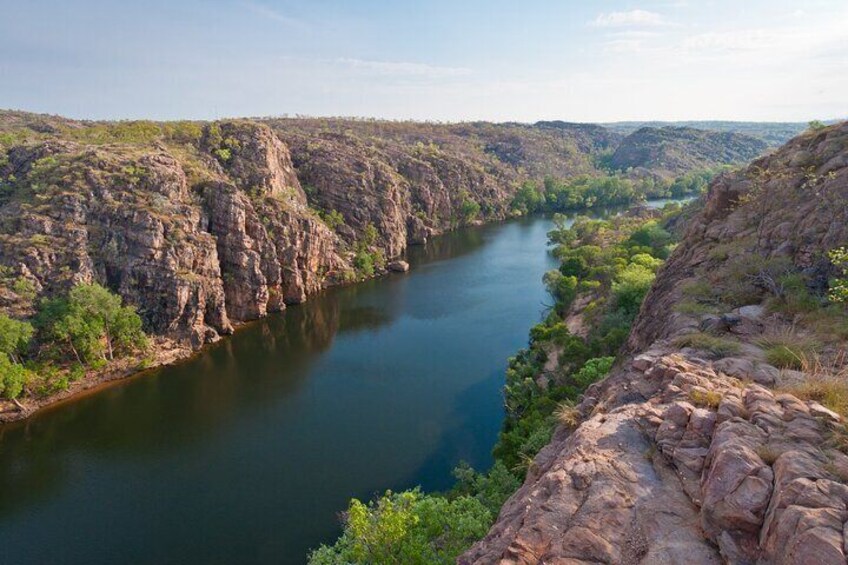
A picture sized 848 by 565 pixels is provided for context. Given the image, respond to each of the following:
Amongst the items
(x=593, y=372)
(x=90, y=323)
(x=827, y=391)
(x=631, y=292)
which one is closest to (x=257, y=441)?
(x=90, y=323)

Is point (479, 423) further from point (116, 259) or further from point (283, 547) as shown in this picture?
point (116, 259)

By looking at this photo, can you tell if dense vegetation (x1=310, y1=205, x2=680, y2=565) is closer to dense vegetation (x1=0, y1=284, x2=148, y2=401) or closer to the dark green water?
the dark green water

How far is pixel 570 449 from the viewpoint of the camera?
13805 mm

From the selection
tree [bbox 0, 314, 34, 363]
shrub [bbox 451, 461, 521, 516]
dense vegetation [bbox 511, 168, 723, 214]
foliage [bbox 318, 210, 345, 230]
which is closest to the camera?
shrub [bbox 451, 461, 521, 516]

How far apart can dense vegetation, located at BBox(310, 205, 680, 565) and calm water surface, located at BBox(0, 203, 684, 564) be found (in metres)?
4.05

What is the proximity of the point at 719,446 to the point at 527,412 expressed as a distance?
25455mm

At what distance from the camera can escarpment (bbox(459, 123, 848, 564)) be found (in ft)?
32.0

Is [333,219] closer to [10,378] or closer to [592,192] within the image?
[10,378]

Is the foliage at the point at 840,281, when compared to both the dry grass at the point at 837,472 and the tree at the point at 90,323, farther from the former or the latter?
the tree at the point at 90,323

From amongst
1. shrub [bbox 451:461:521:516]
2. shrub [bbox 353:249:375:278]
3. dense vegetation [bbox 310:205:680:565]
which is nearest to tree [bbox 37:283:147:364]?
dense vegetation [bbox 310:205:680:565]

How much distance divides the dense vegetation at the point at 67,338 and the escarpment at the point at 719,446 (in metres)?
49.4

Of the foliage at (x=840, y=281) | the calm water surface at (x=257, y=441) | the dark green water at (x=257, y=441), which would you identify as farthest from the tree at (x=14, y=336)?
the foliage at (x=840, y=281)

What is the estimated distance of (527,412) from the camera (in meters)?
36.0

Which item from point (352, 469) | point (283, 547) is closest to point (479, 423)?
point (352, 469)
